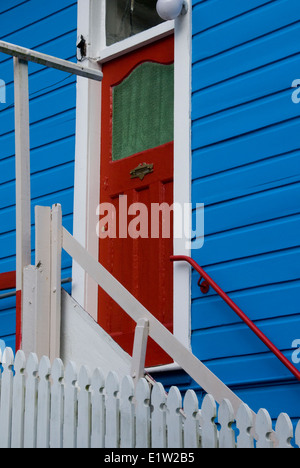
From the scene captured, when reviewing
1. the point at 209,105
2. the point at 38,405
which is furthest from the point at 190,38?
the point at 38,405

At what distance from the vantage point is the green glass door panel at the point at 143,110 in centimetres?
686

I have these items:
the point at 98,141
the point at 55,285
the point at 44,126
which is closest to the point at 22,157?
the point at 55,285

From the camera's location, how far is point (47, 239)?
538 centimetres

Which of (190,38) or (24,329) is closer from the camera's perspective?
(24,329)

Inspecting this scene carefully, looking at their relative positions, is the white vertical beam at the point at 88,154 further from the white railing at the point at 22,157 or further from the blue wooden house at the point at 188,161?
the white railing at the point at 22,157

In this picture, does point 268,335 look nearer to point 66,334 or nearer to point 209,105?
point 66,334

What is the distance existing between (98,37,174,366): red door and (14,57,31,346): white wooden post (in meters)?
1.47

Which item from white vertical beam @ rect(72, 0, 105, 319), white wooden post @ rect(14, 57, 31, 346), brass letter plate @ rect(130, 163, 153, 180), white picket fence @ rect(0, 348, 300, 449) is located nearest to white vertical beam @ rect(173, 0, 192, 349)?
brass letter plate @ rect(130, 163, 153, 180)

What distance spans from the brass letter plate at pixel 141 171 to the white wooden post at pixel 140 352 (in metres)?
2.05

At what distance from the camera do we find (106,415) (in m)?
4.45

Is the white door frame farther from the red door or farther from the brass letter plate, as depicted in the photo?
the brass letter plate

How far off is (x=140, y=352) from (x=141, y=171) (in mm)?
2233

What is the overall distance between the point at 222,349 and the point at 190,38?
7.43ft

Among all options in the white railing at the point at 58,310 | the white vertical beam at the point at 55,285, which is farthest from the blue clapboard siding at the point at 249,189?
the white vertical beam at the point at 55,285
